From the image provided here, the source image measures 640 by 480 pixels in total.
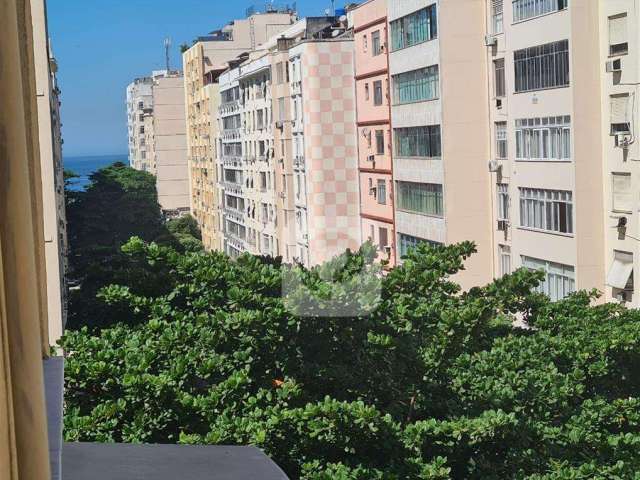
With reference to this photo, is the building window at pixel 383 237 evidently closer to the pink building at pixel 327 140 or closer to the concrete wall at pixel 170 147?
the pink building at pixel 327 140

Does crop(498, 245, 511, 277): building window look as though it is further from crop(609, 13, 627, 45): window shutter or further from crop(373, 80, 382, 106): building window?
crop(373, 80, 382, 106): building window

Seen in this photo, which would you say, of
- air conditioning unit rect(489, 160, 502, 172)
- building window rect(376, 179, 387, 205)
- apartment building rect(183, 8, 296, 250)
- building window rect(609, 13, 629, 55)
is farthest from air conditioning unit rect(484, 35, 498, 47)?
apartment building rect(183, 8, 296, 250)

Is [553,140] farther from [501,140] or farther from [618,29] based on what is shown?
[501,140]

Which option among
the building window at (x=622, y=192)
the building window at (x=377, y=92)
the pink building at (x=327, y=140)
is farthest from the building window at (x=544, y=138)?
the pink building at (x=327, y=140)

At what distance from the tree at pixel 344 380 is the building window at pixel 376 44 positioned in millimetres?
12182

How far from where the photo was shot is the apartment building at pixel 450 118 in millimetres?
16359

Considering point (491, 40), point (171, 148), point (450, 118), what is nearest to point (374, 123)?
point (450, 118)

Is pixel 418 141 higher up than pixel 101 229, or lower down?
higher up

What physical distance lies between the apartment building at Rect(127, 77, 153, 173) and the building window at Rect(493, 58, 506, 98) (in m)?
41.5

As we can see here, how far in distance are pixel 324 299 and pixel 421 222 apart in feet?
38.2

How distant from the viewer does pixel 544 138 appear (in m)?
14.2

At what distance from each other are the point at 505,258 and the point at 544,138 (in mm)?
2395

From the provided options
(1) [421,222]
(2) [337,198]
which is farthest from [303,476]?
(2) [337,198]

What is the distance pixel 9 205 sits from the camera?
962mm
